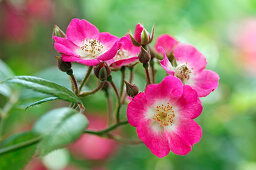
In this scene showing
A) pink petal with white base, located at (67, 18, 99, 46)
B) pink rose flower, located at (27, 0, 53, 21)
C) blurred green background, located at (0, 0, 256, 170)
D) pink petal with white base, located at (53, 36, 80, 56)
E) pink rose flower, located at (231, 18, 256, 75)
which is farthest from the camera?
pink rose flower, located at (27, 0, 53, 21)

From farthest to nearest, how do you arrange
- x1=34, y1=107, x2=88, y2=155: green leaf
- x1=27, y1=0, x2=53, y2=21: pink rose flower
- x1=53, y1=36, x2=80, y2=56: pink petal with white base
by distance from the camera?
x1=27, y1=0, x2=53, y2=21: pink rose flower < x1=53, y1=36, x2=80, y2=56: pink petal with white base < x1=34, y1=107, x2=88, y2=155: green leaf

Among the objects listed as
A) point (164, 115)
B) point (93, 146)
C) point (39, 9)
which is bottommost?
point (93, 146)

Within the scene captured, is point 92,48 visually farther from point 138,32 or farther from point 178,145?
point 178,145

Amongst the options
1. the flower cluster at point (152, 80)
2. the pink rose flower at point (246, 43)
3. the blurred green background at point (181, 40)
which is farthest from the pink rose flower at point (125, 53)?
the pink rose flower at point (246, 43)

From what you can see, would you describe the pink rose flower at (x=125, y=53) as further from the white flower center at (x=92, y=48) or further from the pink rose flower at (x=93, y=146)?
the pink rose flower at (x=93, y=146)

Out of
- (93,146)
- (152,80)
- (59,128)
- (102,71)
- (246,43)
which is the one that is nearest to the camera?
(59,128)

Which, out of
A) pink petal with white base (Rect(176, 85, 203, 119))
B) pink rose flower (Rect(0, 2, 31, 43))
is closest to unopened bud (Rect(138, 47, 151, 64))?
pink petal with white base (Rect(176, 85, 203, 119))

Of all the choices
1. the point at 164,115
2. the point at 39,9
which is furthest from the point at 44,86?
the point at 39,9

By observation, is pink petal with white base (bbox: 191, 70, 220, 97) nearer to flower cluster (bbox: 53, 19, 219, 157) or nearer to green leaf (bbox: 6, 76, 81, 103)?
flower cluster (bbox: 53, 19, 219, 157)
